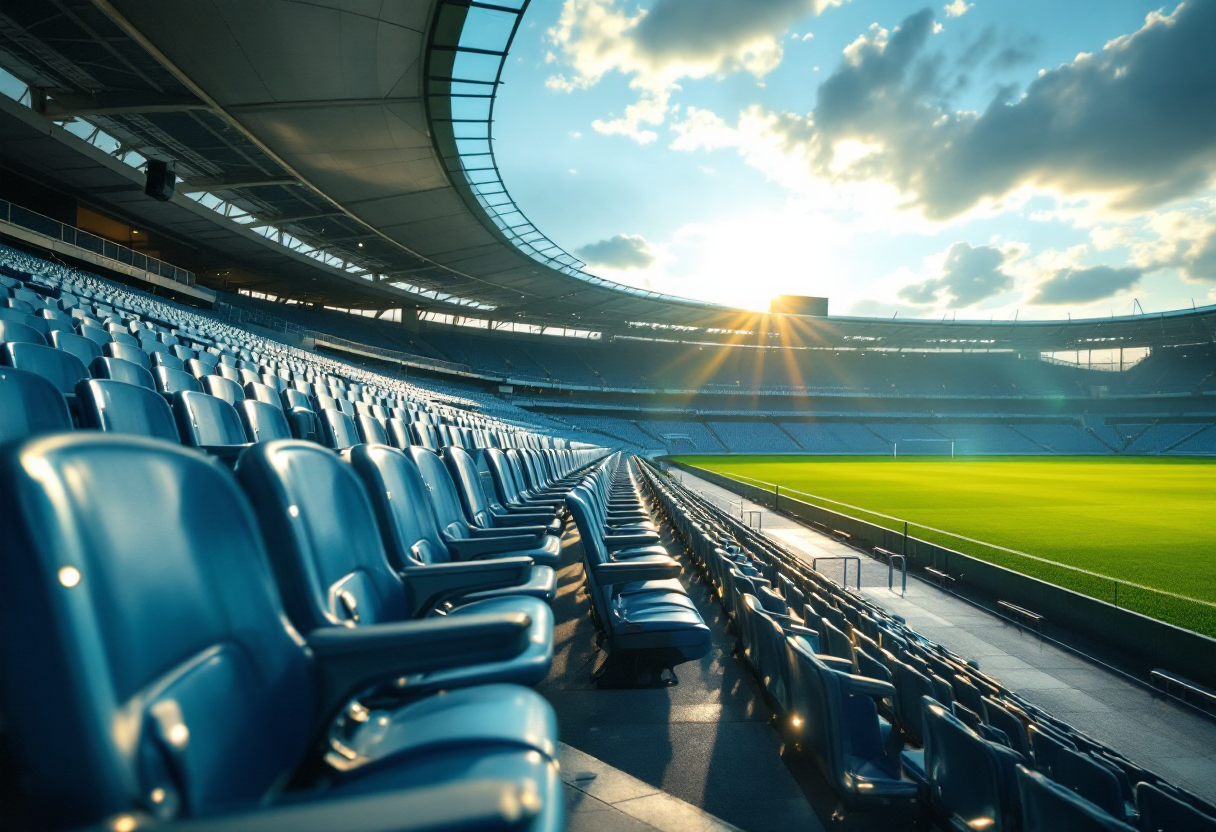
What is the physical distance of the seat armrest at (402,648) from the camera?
1120 mm

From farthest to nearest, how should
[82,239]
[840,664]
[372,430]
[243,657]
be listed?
1. [82,239]
2. [372,430]
3. [840,664]
4. [243,657]

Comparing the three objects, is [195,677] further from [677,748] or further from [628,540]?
[628,540]

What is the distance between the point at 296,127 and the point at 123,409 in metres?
15.9

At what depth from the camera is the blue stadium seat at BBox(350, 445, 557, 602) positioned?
1904 mm

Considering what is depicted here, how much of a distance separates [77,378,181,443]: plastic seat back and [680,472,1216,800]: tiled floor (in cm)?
599

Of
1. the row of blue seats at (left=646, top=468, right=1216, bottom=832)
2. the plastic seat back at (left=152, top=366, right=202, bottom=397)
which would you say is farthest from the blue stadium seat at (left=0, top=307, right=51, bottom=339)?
the row of blue seats at (left=646, top=468, right=1216, bottom=832)

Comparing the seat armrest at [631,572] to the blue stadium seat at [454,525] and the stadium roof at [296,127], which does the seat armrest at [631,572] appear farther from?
the stadium roof at [296,127]

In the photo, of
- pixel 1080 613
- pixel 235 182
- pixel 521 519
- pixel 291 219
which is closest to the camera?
pixel 521 519

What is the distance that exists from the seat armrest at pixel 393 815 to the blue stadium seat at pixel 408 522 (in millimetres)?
1240

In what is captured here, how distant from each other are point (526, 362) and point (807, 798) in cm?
4704

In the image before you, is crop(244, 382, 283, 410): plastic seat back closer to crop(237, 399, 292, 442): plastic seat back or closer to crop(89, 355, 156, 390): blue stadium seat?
crop(89, 355, 156, 390): blue stadium seat

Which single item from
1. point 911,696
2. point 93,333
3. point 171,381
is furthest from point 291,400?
point 911,696

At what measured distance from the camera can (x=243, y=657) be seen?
3.34 ft

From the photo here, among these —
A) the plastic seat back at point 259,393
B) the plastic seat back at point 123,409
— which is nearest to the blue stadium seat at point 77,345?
the plastic seat back at point 259,393
